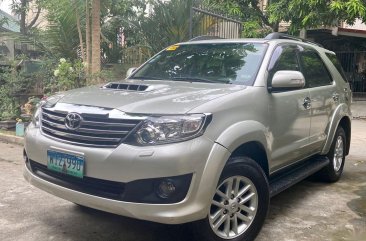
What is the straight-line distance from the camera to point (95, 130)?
302 centimetres

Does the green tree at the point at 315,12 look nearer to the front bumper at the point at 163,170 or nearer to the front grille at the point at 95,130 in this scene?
the front bumper at the point at 163,170

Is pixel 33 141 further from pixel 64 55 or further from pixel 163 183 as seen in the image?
pixel 64 55

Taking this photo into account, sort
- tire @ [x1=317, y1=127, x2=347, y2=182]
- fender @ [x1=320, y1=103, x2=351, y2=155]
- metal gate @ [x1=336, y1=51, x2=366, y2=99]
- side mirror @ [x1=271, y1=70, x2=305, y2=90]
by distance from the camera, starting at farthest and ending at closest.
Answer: metal gate @ [x1=336, y1=51, x2=366, y2=99], tire @ [x1=317, y1=127, x2=347, y2=182], fender @ [x1=320, y1=103, x2=351, y2=155], side mirror @ [x1=271, y1=70, x2=305, y2=90]

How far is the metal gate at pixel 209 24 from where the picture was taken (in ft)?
28.8

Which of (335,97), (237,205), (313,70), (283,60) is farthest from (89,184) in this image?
(335,97)

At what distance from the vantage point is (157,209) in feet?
9.23

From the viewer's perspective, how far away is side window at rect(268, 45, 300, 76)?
157 inches

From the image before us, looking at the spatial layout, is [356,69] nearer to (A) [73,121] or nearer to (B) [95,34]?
(B) [95,34]

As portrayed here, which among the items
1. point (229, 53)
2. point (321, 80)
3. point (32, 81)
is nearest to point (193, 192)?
point (229, 53)

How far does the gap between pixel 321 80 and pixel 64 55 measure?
21.2ft

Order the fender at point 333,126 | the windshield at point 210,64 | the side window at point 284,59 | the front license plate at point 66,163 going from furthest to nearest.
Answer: the fender at point 333,126 → the side window at point 284,59 → the windshield at point 210,64 → the front license plate at point 66,163

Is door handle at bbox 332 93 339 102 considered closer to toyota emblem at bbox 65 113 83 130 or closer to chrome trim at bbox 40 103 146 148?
chrome trim at bbox 40 103 146 148

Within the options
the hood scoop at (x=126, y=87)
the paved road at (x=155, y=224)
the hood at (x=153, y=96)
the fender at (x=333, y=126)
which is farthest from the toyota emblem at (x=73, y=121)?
the fender at (x=333, y=126)

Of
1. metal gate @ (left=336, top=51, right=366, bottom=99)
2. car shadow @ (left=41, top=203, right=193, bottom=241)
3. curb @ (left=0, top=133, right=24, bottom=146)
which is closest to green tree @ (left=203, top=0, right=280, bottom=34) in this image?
curb @ (left=0, top=133, right=24, bottom=146)
